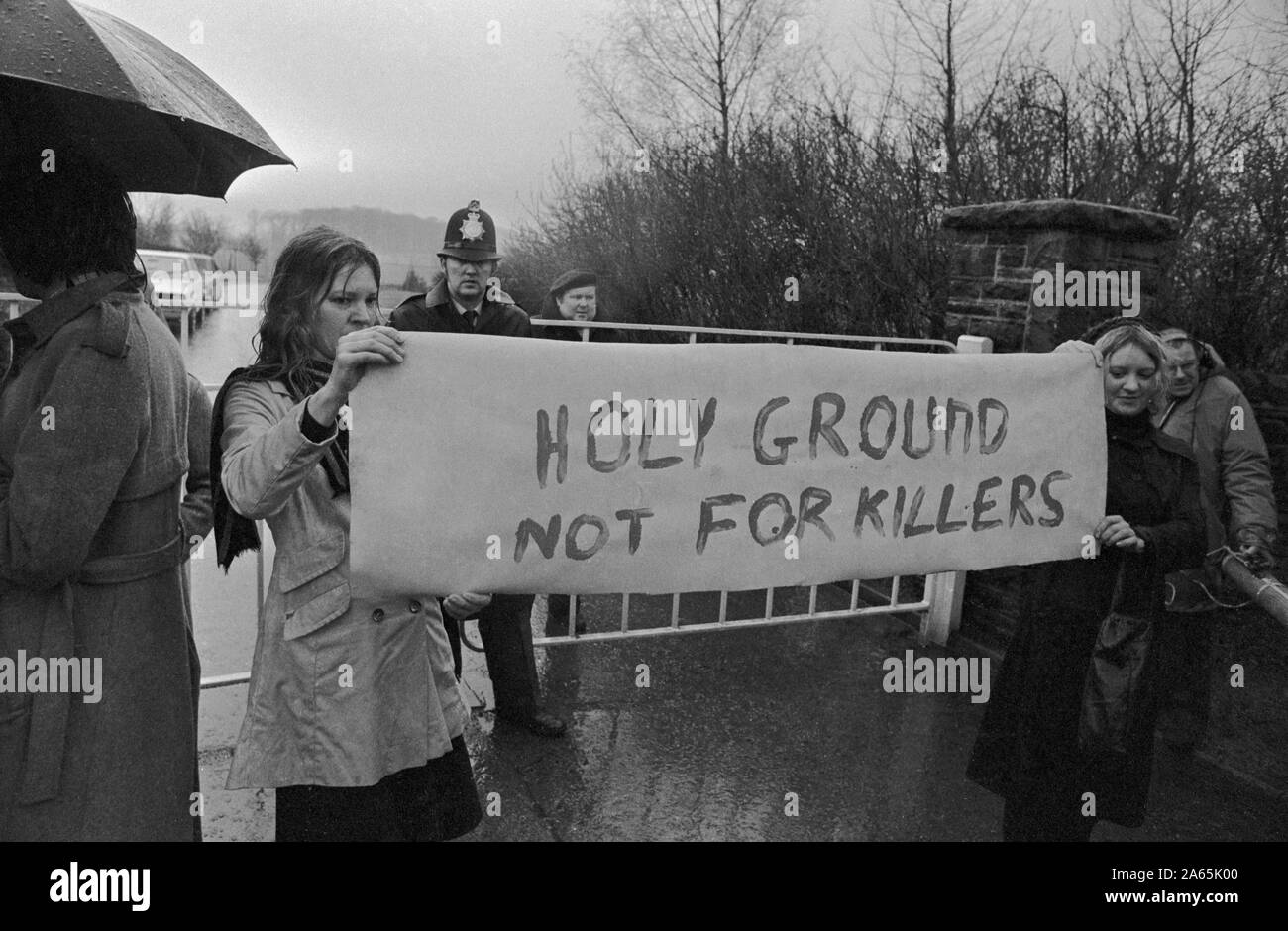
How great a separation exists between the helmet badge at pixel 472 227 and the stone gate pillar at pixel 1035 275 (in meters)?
2.28

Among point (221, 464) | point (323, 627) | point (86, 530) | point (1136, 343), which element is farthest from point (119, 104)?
point (1136, 343)

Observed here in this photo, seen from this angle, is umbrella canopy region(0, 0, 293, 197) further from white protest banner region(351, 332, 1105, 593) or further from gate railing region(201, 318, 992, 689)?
gate railing region(201, 318, 992, 689)

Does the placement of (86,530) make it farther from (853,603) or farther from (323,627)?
(853,603)

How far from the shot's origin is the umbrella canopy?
1.80 m

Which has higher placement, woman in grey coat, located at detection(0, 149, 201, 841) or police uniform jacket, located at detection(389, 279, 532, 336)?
police uniform jacket, located at detection(389, 279, 532, 336)

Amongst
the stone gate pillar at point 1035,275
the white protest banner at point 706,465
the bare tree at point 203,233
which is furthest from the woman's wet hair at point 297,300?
the bare tree at point 203,233

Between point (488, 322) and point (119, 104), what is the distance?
2.02 meters

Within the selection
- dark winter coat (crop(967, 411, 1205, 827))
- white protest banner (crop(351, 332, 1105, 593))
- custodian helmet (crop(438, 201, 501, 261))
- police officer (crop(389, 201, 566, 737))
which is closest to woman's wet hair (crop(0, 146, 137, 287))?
white protest banner (crop(351, 332, 1105, 593))

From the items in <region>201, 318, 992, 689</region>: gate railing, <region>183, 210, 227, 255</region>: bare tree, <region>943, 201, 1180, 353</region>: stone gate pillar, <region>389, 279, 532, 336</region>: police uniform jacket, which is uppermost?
<region>183, 210, 227, 255</region>: bare tree

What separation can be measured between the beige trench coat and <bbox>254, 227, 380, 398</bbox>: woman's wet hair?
0.06 meters

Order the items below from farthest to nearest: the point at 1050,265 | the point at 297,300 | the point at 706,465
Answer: the point at 1050,265
the point at 706,465
the point at 297,300

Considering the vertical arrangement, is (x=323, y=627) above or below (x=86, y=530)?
below

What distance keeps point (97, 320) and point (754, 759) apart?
2.80 meters

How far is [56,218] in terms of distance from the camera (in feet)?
6.31
